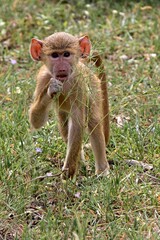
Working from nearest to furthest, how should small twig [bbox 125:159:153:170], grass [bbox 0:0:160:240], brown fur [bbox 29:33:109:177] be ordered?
grass [bbox 0:0:160:240] < brown fur [bbox 29:33:109:177] < small twig [bbox 125:159:153:170]

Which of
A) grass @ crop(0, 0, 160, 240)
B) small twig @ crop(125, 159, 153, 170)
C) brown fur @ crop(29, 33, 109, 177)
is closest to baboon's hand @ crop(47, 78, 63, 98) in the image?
brown fur @ crop(29, 33, 109, 177)

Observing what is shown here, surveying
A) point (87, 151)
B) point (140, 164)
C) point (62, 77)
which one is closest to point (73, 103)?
point (62, 77)

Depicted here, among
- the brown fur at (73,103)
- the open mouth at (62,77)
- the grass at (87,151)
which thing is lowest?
the grass at (87,151)

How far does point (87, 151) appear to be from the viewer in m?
7.19

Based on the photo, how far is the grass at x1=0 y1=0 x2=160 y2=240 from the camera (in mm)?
5508

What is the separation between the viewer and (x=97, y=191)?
19.6 feet

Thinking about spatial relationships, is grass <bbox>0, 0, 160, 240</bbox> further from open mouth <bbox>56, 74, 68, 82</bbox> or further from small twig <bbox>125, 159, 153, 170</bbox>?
open mouth <bbox>56, 74, 68, 82</bbox>

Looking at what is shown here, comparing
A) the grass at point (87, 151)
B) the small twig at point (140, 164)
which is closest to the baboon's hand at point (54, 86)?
the grass at point (87, 151)

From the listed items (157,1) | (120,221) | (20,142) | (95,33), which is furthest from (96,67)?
(157,1)

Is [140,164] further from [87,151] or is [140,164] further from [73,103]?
[73,103]

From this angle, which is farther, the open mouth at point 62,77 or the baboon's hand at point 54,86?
the open mouth at point 62,77

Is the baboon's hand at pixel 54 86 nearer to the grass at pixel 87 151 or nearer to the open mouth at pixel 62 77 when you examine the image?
the open mouth at pixel 62 77

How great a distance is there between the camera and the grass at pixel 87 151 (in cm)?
551

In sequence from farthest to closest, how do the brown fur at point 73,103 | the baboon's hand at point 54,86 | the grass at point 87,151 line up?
the brown fur at point 73,103, the baboon's hand at point 54,86, the grass at point 87,151
